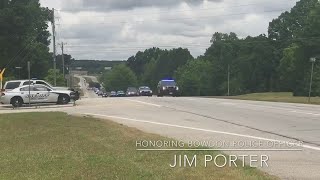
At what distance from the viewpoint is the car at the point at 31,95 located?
3475 centimetres

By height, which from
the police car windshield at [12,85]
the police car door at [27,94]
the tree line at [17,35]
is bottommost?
the police car door at [27,94]

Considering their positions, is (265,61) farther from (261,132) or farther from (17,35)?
(261,132)

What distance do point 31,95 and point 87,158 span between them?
82.4ft

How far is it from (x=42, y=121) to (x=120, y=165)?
11.0 metres

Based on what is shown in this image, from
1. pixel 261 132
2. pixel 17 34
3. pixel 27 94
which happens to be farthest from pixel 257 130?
pixel 17 34

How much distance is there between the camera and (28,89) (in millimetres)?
34688

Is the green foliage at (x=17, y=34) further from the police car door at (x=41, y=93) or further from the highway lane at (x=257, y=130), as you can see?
the highway lane at (x=257, y=130)

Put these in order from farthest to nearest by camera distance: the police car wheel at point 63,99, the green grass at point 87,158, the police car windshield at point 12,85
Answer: the police car windshield at point 12,85 < the police car wheel at point 63,99 < the green grass at point 87,158

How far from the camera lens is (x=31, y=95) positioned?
35.0 meters

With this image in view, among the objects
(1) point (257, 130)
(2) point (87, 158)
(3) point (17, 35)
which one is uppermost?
(3) point (17, 35)

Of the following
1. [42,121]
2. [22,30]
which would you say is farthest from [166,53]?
[42,121]

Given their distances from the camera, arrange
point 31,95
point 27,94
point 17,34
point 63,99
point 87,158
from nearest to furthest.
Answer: point 87,158
point 27,94
point 31,95
point 63,99
point 17,34

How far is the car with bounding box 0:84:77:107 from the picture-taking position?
34.8 m


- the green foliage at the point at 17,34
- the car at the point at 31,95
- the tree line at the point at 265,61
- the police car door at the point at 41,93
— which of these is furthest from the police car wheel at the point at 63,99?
the tree line at the point at 265,61
